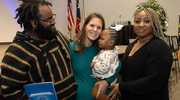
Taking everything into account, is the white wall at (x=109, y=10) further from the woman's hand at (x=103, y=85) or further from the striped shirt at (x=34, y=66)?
the woman's hand at (x=103, y=85)

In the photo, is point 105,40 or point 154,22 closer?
point 154,22

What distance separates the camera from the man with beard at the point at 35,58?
1.20 m

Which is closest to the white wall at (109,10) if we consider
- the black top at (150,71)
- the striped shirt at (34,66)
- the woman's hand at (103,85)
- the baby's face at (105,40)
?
the striped shirt at (34,66)

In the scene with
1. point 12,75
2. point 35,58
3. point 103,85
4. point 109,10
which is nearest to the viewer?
point 12,75

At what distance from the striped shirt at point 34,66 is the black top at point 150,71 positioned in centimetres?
63

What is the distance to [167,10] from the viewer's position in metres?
7.87

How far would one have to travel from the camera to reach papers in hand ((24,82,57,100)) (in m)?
1.17

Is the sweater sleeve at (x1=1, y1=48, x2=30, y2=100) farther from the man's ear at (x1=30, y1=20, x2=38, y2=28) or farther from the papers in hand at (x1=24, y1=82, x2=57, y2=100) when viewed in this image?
the man's ear at (x1=30, y1=20, x2=38, y2=28)

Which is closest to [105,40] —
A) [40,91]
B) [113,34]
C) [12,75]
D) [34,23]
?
[113,34]

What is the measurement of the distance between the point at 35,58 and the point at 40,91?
0.98 feet

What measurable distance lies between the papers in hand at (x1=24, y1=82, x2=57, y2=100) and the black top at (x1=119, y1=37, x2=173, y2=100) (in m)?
0.75

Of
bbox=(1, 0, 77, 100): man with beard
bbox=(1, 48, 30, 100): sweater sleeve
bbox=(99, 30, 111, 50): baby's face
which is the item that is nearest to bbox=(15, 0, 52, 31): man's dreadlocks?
bbox=(1, 0, 77, 100): man with beard

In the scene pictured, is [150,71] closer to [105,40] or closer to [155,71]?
[155,71]

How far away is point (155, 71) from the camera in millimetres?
1358
